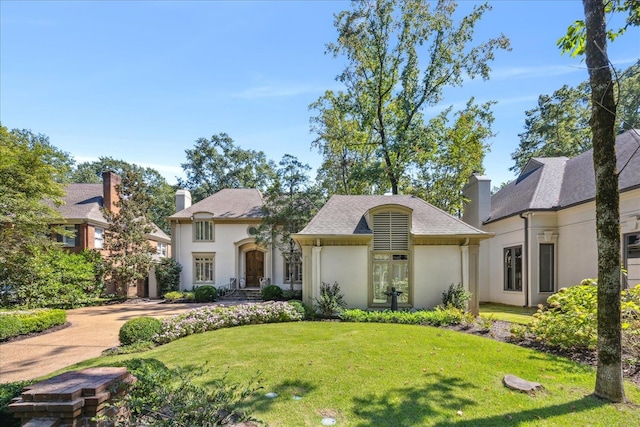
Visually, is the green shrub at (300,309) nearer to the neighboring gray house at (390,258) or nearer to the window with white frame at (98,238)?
the neighboring gray house at (390,258)

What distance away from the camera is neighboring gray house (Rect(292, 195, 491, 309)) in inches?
478

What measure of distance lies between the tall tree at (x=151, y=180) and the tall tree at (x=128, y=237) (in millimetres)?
12103

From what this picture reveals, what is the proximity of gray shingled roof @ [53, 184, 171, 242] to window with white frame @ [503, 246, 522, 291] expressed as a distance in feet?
70.3

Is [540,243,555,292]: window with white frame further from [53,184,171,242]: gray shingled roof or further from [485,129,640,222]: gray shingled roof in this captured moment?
[53,184,171,242]: gray shingled roof

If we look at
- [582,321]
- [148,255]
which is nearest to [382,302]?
[582,321]

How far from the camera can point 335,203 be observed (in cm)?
1448

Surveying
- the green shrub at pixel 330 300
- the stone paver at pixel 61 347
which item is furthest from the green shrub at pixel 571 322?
the stone paver at pixel 61 347


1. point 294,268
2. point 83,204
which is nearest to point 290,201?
point 294,268

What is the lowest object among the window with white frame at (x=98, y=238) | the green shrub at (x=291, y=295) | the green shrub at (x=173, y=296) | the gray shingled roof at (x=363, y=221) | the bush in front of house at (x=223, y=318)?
the green shrub at (x=173, y=296)

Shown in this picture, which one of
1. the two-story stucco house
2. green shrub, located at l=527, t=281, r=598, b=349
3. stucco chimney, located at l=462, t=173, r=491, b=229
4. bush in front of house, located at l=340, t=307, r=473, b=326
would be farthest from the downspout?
the two-story stucco house

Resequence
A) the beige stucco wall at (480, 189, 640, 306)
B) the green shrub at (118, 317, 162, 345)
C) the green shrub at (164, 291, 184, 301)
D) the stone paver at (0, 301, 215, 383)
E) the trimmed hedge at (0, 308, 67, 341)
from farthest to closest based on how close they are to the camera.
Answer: the green shrub at (164, 291, 184, 301)
the beige stucco wall at (480, 189, 640, 306)
the trimmed hedge at (0, 308, 67, 341)
the green shrub at (118, 317, 162, 345)
the stone paver at (0, 301, 215, 383)

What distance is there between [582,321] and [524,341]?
56.4 inches

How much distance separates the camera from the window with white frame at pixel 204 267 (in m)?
22.4

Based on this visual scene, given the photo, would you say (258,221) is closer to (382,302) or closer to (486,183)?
(382,302)
